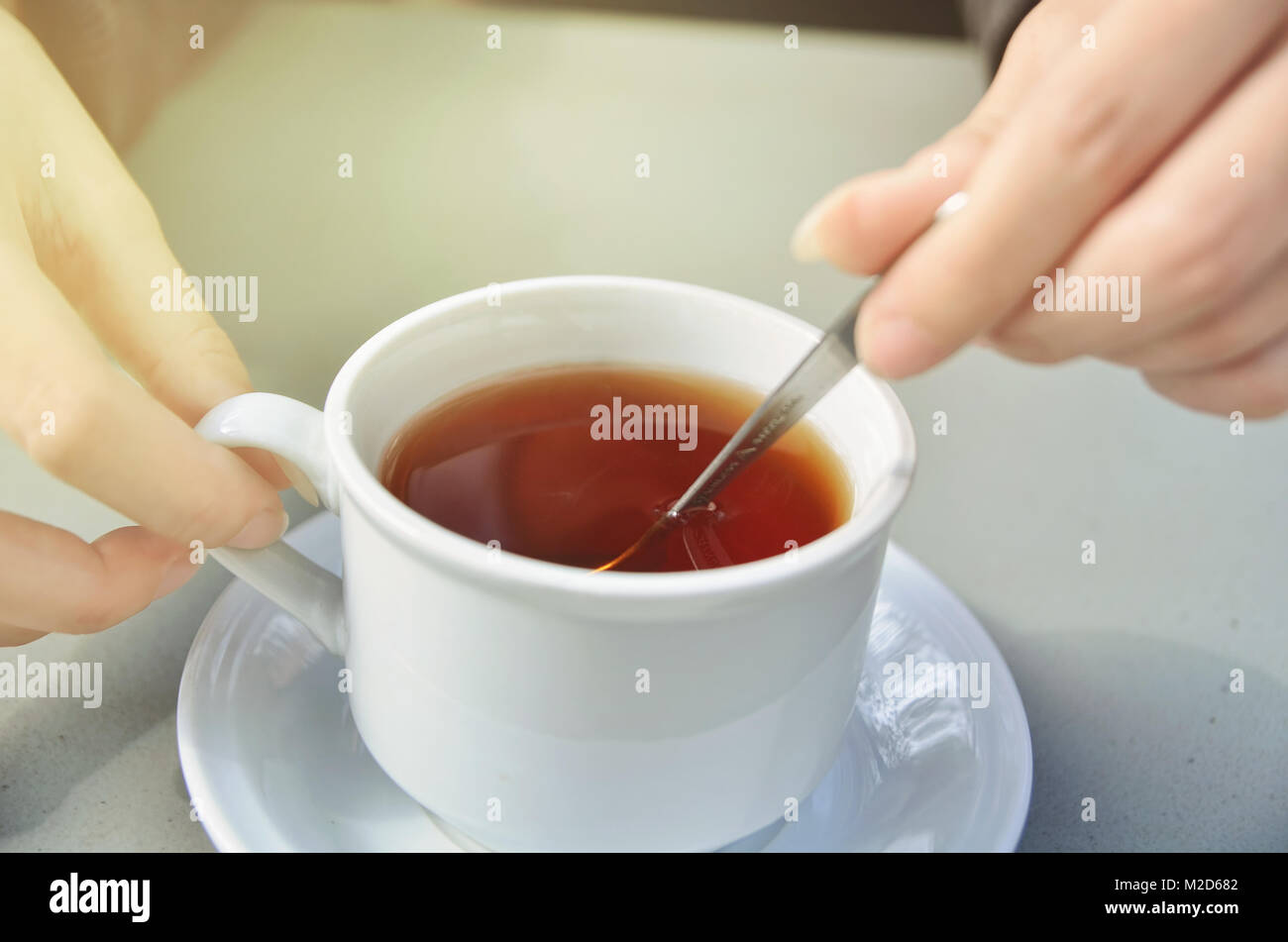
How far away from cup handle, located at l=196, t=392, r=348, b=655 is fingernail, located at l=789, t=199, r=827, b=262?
0.89 ft

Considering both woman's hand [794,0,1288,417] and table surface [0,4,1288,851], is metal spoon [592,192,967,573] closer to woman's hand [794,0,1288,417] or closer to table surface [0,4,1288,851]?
woman's hand [794,0,1288,417]

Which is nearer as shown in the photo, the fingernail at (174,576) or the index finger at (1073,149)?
the index finger at (1073,149)

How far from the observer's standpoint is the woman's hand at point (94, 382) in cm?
55

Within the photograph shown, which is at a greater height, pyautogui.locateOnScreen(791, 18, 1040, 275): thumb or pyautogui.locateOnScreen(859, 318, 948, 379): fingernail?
pyautogui.locateOnScreen(791, 18, 1040, 275): thumb

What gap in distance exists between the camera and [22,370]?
0.55m

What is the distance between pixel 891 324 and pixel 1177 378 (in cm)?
25

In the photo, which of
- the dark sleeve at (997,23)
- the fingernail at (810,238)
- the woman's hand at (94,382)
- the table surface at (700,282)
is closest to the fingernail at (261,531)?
the woman's hand at (94,382)

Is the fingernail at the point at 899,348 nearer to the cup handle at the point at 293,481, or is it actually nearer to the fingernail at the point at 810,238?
the fingernail at the point at 810,238

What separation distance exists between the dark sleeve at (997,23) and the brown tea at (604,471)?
105cm

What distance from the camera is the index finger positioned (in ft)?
1.51

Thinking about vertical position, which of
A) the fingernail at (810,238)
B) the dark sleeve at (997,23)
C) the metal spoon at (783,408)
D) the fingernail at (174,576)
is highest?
the dark sleeve at (997,23)

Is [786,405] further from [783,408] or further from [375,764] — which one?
[375,764]

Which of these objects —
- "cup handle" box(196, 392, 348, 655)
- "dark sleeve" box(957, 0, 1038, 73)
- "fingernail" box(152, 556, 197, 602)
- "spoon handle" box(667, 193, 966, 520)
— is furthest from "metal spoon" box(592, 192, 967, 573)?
"dark sleeve" box(957, 0, 1038, 73)
